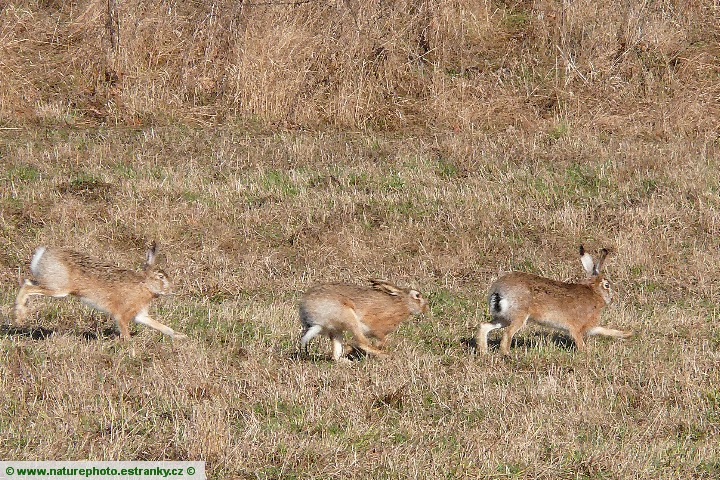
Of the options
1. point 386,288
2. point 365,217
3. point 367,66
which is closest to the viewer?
point 386,288

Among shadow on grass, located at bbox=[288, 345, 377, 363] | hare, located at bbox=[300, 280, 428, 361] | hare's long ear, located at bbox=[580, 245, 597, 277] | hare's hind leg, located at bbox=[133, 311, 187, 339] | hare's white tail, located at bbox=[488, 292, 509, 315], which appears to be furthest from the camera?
hare's long ear, located at bbox=[580, 245, 597, 277]

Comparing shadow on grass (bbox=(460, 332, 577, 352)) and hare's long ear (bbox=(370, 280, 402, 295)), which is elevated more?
hare's long ear (bbox=(370, 280, 402, 295))

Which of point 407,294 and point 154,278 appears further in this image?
point 154,278

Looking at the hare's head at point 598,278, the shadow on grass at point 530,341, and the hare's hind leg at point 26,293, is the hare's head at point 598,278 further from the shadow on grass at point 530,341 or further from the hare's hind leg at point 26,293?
the hare's hind leg at point 26,293

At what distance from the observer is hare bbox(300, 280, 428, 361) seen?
7801 mm

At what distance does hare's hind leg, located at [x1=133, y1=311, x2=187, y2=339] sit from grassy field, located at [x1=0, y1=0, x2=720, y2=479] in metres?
0.15

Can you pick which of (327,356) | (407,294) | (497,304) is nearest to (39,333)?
(327,356)

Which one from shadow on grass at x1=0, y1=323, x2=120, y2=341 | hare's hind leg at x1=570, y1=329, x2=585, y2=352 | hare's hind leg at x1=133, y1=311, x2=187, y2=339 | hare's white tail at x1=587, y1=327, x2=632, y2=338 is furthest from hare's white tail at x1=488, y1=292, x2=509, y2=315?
shadow on grass at x1=0, y1=323, x2=120, y2=341

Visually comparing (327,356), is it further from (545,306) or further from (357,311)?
(545,306)

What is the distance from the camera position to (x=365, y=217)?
40.7ft

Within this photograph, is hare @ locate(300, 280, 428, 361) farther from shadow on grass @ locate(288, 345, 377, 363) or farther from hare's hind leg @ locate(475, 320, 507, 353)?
Result: hare's hind leg @ locate(475, 320, 507, 353)

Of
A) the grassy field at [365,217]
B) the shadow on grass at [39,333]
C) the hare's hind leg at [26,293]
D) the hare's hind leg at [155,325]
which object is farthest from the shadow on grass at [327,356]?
the hare's hind leg at [26,293]

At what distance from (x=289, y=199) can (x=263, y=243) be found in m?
1.00

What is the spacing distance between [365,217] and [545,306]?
4132 millimetres
